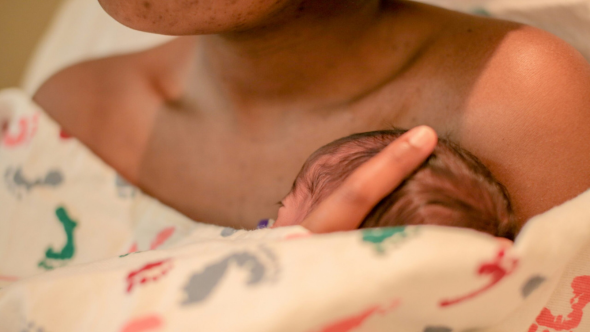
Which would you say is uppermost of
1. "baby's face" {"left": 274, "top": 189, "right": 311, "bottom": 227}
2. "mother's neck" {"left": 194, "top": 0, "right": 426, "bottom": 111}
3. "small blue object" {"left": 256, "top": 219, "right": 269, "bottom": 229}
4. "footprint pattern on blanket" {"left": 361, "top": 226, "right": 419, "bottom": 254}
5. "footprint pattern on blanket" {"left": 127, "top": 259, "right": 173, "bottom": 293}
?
"mother's neck" {"left": 194, "top": 0, "right": 426, "bottom": 111}

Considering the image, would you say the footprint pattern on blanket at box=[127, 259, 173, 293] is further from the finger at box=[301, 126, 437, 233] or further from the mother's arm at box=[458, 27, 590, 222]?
the mother's arm at box=[458, 27, 590, 222]

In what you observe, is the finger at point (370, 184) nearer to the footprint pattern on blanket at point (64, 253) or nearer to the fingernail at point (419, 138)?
the fingernail at point (419, 138)

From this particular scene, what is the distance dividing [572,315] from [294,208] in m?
0.37

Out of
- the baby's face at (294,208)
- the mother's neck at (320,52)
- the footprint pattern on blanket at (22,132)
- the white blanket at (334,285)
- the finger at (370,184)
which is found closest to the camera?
the white blanket at (334,285)

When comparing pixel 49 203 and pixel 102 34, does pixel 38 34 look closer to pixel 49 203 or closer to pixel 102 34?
pixel 102 34

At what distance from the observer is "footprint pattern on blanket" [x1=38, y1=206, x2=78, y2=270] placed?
2.85 feet

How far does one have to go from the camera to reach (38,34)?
1.52 m

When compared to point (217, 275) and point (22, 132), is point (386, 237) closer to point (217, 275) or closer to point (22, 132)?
point (217, 275)

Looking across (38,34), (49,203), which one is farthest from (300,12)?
(38,34)

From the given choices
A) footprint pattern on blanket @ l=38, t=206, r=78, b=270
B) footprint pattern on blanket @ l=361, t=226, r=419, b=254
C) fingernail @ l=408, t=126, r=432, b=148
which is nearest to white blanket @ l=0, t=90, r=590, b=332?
footprint pattern on blanket @ l=361, t=226, r=419, b=254

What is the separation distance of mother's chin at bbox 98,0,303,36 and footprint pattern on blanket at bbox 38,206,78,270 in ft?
1.51

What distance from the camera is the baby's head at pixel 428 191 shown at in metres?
0.51

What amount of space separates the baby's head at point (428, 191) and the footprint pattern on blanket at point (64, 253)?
488 millimetres

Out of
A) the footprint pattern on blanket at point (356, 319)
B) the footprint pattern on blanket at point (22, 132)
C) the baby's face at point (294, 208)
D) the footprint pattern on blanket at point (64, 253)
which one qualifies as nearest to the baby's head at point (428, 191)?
the baby's face at point (294, 208)
